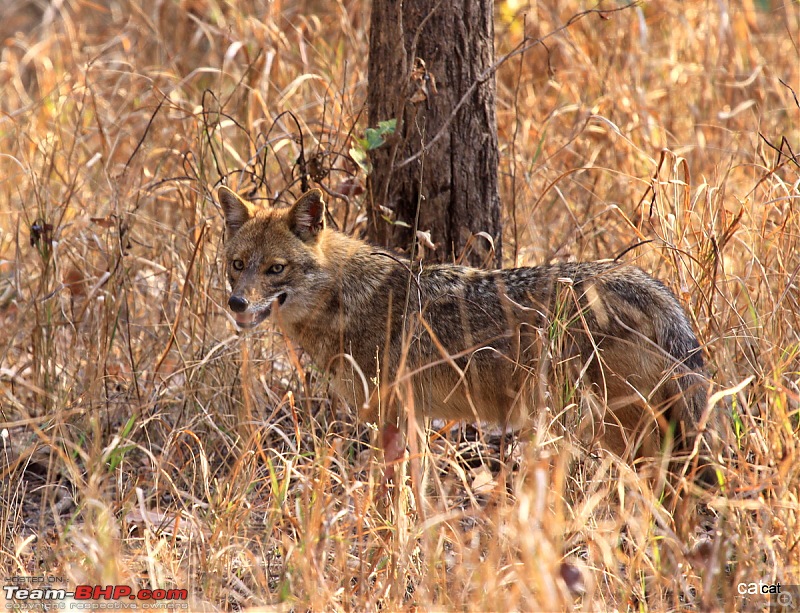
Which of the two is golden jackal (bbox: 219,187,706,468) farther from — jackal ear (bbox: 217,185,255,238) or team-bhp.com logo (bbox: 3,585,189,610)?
team-bhp.com logo (bbox: 3,585,189,610)

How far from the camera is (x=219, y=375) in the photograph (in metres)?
5.57

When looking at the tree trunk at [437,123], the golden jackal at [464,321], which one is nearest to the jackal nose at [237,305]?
the golden jackal at [464,321]

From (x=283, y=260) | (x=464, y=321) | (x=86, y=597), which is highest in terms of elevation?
(x=283, y=260)

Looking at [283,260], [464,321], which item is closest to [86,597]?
[283,260]

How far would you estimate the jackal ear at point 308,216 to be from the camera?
16.5ft

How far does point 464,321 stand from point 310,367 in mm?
1352

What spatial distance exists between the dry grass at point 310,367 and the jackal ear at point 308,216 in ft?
2.38

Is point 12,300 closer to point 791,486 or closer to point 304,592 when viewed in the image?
point 304,592

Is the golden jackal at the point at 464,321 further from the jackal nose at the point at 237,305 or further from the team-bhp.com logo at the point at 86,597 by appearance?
the team-bhp.com logo at the point at 86,597

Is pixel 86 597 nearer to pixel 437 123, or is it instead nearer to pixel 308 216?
pixel 308 216

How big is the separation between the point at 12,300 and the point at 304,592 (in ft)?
11.5

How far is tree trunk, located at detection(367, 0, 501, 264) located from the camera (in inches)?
216

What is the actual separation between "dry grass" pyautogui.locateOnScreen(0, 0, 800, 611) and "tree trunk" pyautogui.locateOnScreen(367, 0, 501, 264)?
0.33 meters

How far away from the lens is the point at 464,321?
4.92 metres
